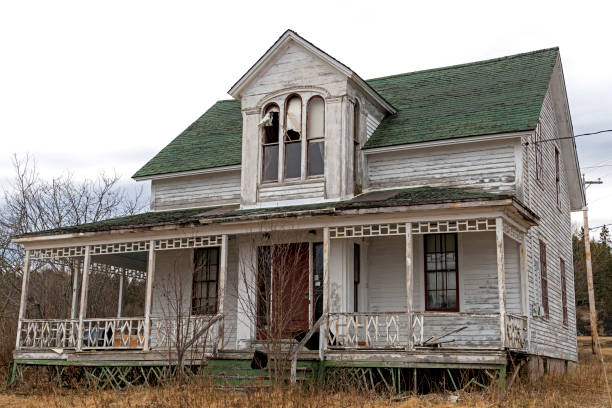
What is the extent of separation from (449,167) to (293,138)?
154 inches

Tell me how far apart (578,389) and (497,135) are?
5.75 m

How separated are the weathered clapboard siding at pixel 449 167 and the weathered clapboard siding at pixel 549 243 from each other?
51 centimetres

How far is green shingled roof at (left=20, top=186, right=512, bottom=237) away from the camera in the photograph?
13.5 m

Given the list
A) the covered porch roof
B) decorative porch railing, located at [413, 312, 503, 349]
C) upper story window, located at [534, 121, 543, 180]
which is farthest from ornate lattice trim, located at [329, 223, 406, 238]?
upper story window, located at [534, 121, 543, 180]

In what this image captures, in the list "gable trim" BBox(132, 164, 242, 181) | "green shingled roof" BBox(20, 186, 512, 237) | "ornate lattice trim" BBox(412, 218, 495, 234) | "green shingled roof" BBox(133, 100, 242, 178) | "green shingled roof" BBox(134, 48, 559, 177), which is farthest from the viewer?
"green shingled roof" BBox(133, 100, 242, 178)

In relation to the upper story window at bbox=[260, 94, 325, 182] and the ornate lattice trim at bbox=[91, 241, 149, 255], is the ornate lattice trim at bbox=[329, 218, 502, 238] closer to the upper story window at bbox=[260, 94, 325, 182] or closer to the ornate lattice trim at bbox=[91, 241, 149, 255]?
the upper story window at bbox=[260, 94, 325, 182]

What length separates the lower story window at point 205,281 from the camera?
708 inches

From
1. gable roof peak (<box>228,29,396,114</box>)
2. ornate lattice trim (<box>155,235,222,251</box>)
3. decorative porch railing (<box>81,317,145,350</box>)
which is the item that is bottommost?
decorative porch railing (<box>81,317,145,350</box>)

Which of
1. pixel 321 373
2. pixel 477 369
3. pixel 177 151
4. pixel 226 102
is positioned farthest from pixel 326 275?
pixel 226 102

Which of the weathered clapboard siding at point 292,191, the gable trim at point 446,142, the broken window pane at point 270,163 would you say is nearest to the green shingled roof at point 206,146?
the broken window pane at point 270,163

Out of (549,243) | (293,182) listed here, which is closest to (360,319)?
(293,182)

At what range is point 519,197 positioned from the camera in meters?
15.2

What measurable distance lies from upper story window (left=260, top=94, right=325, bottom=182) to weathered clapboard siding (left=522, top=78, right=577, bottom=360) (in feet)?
16.1

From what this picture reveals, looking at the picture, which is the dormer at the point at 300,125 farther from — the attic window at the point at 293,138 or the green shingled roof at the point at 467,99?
the green shingled roof at the point at 467,99
